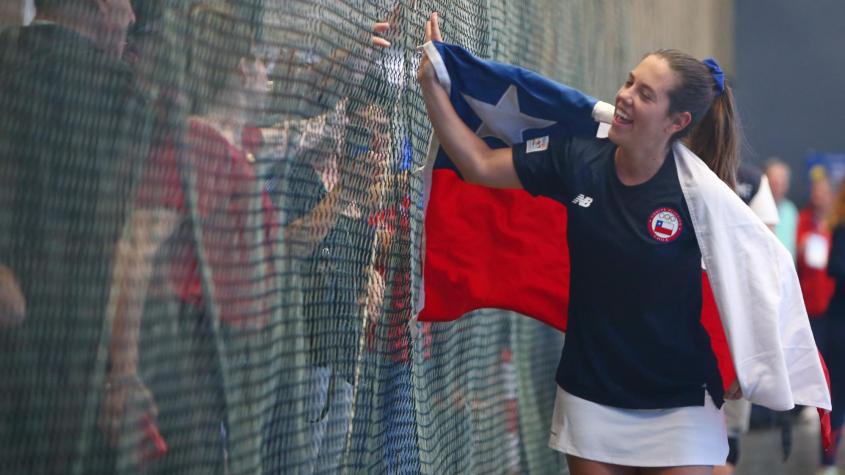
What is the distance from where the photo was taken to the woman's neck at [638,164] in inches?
134

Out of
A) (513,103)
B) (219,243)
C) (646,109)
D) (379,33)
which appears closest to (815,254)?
(513,103)

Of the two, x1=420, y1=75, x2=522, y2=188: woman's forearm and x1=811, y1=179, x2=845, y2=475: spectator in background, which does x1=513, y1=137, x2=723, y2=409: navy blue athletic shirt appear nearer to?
x1=420, y1=75, x2=522, y2=188: woman's forearm

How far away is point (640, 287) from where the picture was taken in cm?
334

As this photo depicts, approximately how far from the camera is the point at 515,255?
3.88 m

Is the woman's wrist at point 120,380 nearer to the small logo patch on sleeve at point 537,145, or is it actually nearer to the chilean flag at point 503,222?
the chilean flag at point 503,222

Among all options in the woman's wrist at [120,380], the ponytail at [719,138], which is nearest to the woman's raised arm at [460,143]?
the ponytail at [719,138]

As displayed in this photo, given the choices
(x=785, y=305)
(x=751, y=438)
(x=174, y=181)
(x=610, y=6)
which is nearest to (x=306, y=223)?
(x=174, y=181)

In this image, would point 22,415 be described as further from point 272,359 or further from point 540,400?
point 540,400

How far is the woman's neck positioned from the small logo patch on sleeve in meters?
0.25

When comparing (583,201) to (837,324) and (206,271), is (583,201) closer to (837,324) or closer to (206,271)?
(206,271)

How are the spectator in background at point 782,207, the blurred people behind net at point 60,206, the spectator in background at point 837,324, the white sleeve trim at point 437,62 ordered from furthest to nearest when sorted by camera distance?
1. the spectator in background at point 782,207
2. the spectator in background at point 837,324
3. the white sleeve trim at point 437,62
4. the blurred people behind net at point 60,206

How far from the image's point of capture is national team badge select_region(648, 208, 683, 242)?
3334 millimetres

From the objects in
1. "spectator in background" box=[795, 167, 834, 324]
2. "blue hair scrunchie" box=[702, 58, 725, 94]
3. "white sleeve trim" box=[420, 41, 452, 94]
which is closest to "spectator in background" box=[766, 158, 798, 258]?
"spectator in background" box=[795, 167, 834, 324]

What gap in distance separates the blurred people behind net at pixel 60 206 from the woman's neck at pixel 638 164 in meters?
1.53
